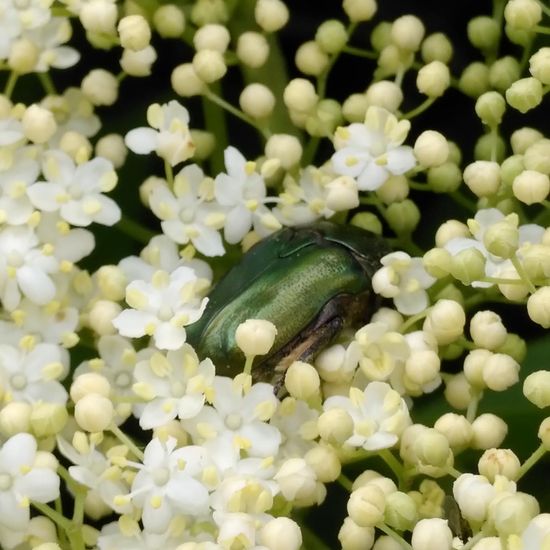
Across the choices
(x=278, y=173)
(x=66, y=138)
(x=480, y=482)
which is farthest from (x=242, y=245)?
(x=480, y=482)

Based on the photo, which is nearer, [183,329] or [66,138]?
[183,329]

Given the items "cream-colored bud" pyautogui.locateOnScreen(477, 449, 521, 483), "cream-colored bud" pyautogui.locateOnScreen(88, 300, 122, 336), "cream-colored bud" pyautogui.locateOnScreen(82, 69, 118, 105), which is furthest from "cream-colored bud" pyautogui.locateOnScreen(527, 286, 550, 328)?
"cream-colored bud" pyautogui.locateOnScreen(82, 69, 118, 105)

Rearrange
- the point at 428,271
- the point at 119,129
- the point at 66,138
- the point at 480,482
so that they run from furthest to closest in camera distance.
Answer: the point at 119,129
the point at 66,138
the point at 428,271
the point at 480,482

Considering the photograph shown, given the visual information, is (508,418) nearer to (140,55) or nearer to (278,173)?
(278,173)

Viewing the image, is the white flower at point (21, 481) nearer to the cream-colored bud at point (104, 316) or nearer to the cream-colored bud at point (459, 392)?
the cream-colored bud at point (104, 316)

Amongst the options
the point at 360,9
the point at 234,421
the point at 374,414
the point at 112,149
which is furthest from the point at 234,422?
the point at 360,9

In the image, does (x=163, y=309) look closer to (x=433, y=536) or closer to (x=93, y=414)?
(x=93, y=414)
